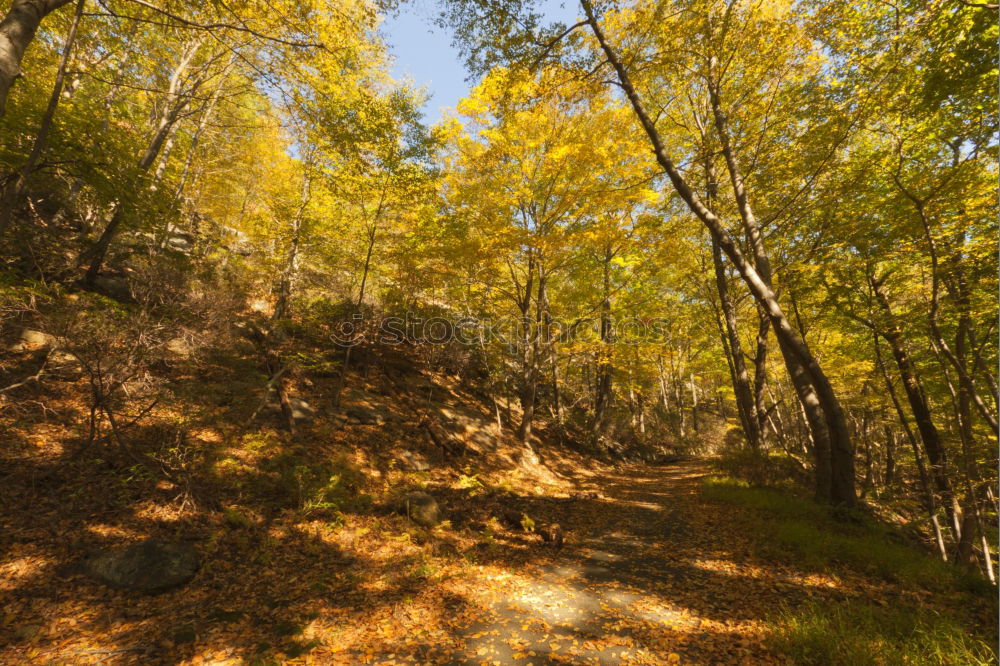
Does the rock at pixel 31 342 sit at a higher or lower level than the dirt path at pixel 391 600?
higher

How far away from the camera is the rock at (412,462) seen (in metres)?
9.88

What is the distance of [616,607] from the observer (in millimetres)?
5004

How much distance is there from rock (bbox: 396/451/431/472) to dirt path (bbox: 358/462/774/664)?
14.3 ft

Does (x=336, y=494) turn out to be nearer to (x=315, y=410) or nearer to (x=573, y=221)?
(x=315, y=410)

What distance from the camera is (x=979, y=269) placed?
23.3 ft

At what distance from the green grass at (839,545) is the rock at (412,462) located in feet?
25.4

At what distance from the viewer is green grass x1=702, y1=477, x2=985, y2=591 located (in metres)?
5.45

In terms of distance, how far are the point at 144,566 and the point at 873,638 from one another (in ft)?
28.7

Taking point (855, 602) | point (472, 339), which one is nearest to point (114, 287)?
point (472, 339)

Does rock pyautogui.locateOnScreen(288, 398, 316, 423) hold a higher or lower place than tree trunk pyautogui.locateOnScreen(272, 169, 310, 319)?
lower

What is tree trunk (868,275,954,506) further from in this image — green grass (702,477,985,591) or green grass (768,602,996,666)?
green grass (768,602,996,666)

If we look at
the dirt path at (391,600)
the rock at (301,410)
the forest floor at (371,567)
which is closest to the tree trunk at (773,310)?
the forest floor at (371,567)

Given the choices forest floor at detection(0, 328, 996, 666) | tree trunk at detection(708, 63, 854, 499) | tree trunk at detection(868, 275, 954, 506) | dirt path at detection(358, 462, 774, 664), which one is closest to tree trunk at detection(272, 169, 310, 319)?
forest floor at detection(0, 328, 996, 666)

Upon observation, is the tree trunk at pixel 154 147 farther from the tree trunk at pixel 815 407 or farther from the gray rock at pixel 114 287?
the tree trunk at pixel 815 407
